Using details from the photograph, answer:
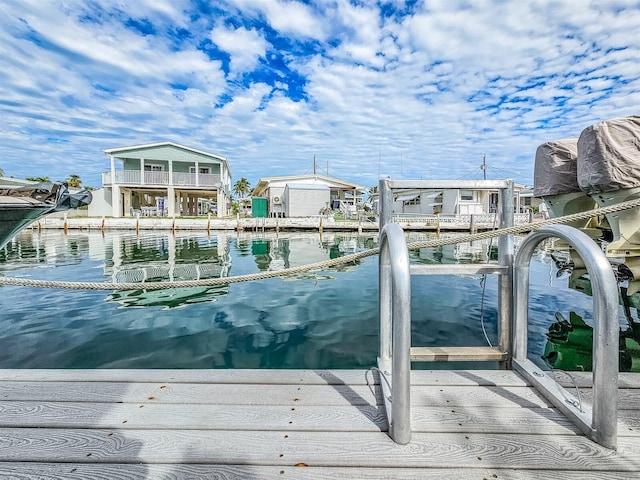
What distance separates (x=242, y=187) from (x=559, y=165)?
219 feet

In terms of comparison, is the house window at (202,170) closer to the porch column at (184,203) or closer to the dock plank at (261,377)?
the porch column at (184,203)

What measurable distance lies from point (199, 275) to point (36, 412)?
25.6ft

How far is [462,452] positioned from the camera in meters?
1.50

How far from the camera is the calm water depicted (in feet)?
14.2

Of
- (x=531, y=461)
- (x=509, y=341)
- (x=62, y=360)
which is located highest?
(x=509, y=341)

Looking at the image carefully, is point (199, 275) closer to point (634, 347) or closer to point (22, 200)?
point (22, 200)

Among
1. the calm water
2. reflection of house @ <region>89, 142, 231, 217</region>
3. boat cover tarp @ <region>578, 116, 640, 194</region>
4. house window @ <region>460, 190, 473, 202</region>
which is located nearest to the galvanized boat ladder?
the calm water

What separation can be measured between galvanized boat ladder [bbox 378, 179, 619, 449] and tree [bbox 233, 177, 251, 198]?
68908mm

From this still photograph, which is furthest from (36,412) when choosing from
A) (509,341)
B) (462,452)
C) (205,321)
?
(205,321)

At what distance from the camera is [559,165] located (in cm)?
529

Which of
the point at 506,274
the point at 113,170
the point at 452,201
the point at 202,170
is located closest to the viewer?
the point at 506,274

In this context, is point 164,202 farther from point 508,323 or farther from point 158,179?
point 508,323

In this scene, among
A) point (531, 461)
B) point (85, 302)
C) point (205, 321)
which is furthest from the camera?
point (85, 302)

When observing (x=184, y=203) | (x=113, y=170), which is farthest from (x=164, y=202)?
(x=113, y=170)
